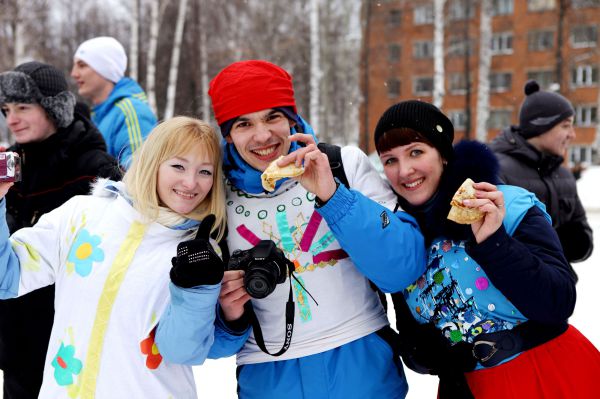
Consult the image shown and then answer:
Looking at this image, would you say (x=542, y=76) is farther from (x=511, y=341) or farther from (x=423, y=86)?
(x=511, y=341)

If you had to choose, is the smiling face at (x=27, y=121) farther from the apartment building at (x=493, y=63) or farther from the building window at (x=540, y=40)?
the building window at (x=540, y=40)

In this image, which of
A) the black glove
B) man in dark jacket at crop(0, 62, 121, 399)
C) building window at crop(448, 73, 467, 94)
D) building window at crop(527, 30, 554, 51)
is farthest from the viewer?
building window at crop(448, 73, 467, 94)

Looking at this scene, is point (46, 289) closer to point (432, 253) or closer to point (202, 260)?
point (202, 260)

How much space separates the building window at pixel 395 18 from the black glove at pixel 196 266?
88.1 feet

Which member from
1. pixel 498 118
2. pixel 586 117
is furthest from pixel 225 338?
pixel 586 117

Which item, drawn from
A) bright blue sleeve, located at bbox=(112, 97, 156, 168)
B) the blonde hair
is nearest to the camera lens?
the blonde hair

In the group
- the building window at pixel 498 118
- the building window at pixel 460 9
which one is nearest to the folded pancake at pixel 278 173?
the building window at pixel 460 9

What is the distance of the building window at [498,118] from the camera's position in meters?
29.2

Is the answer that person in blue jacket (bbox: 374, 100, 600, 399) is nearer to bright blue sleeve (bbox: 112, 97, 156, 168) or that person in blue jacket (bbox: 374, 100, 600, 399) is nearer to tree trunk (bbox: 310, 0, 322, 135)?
bright blue sleeve (bbox: 112, 97, 156, 168)

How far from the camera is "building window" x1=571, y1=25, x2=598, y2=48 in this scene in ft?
76.3

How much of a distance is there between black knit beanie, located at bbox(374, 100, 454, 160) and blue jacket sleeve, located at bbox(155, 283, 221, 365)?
0.85 m

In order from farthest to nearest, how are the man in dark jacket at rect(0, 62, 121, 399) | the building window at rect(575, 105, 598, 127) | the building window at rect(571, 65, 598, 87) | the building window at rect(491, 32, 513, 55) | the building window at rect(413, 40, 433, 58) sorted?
the building window at rect(413, 40, 433, 58), the building window at rect(491, 32, 513, 55), the building window at rect(575, 105, 598, 127), the building window at rect(571, 65, 598, 87), the man in dark jacket at rect(0, 62, 121, 399)

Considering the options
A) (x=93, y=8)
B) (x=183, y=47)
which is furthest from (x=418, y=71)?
(x=93, y=8)

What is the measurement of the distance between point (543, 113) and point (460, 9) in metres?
24.7
